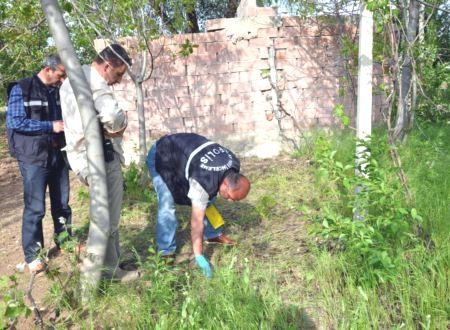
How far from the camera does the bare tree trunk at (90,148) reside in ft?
7.32

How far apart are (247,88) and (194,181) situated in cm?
372

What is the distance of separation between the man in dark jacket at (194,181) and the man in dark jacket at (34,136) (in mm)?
733

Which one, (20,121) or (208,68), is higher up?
(208,68)

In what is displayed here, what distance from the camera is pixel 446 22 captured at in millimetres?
8641

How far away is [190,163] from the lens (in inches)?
114

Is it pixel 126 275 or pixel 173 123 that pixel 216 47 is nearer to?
pixel 173 123

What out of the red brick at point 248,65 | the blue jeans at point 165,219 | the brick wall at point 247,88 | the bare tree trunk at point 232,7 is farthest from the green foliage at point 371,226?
the bare tree trunk at point 232,7

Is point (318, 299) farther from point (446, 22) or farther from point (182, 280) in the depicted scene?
point (446, 22)

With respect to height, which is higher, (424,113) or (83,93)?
(83,93)

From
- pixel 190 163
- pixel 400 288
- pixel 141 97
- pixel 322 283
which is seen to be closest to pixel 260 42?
pixel 141 97

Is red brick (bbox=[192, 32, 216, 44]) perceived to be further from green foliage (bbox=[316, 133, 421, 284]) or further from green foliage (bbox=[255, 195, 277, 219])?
green foliage (bbox=[316, 133, 421, 284])

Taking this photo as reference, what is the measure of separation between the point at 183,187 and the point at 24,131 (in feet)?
4.01

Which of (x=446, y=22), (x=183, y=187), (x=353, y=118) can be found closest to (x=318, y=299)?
(x=183, y=187)

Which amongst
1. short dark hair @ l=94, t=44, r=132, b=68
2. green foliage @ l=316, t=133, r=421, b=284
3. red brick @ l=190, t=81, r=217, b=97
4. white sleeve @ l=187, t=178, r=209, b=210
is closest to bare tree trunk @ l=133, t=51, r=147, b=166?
red brick @ l=190, t=81, r=217, b=97
